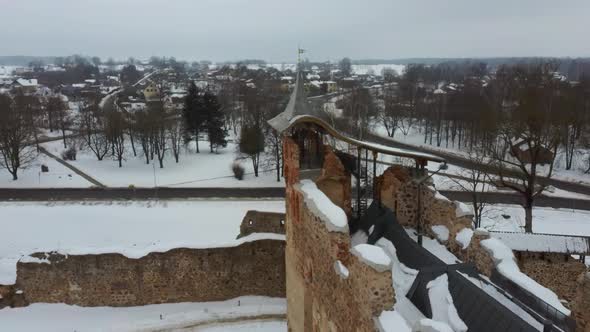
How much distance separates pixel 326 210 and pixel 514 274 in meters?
3.75

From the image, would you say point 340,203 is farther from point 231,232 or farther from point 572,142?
point 572,142

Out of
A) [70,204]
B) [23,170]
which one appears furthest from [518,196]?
[23,170]

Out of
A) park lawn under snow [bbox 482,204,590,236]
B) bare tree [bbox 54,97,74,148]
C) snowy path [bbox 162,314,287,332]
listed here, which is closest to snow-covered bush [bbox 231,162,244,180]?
park lawn under snow [bbox 482,204,590,236]

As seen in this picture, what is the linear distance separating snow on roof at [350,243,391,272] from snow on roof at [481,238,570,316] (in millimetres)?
3045

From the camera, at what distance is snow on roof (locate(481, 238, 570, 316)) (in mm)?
8211

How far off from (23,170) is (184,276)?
27.0 m

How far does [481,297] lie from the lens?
8.25 meters

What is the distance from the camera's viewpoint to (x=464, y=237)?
35.5 ft

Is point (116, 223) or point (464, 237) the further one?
point (116, 223)

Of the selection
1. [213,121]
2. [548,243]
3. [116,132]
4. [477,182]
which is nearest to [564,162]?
[477,182]

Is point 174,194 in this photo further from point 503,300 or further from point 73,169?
point 503,300

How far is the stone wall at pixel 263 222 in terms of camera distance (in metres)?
18.7

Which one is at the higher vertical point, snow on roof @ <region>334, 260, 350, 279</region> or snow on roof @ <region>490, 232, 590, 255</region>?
snow on roof @ <region>334, 260, 350, 279</region>

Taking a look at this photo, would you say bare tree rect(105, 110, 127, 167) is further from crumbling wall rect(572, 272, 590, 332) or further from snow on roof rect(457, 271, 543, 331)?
crumbling wall rect(572, 272, 590, 332)
